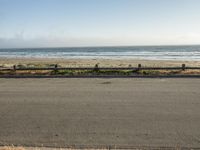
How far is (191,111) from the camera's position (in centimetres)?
753

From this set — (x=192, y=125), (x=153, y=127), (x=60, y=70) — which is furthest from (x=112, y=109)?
(x=60, y=70)

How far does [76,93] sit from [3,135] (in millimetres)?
4968

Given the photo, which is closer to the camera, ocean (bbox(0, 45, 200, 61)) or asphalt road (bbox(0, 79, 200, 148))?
asphalt road (bbox(0, 79, 200, 148))

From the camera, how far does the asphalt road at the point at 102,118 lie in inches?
219

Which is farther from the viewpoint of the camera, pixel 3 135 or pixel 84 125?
pixel 84 125

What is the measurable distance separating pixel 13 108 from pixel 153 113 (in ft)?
14.6

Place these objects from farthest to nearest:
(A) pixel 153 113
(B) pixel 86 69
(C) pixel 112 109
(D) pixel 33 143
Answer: (B) pixel 86 69 < (C) pixel 112 109 < (A) pixel 153 113 < (D) pixel 33 143

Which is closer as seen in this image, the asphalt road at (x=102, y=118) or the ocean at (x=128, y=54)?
the asphalt road at (x=102, y=118)

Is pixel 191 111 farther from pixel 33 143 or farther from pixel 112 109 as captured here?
pixel 33 143

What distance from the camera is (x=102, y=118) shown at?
7020 mm

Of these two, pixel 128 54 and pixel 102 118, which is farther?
pixel 128 54

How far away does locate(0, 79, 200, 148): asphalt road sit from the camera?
5.55 meters

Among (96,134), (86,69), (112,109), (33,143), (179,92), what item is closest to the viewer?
(33,143)

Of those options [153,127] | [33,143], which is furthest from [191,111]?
[33,143]
